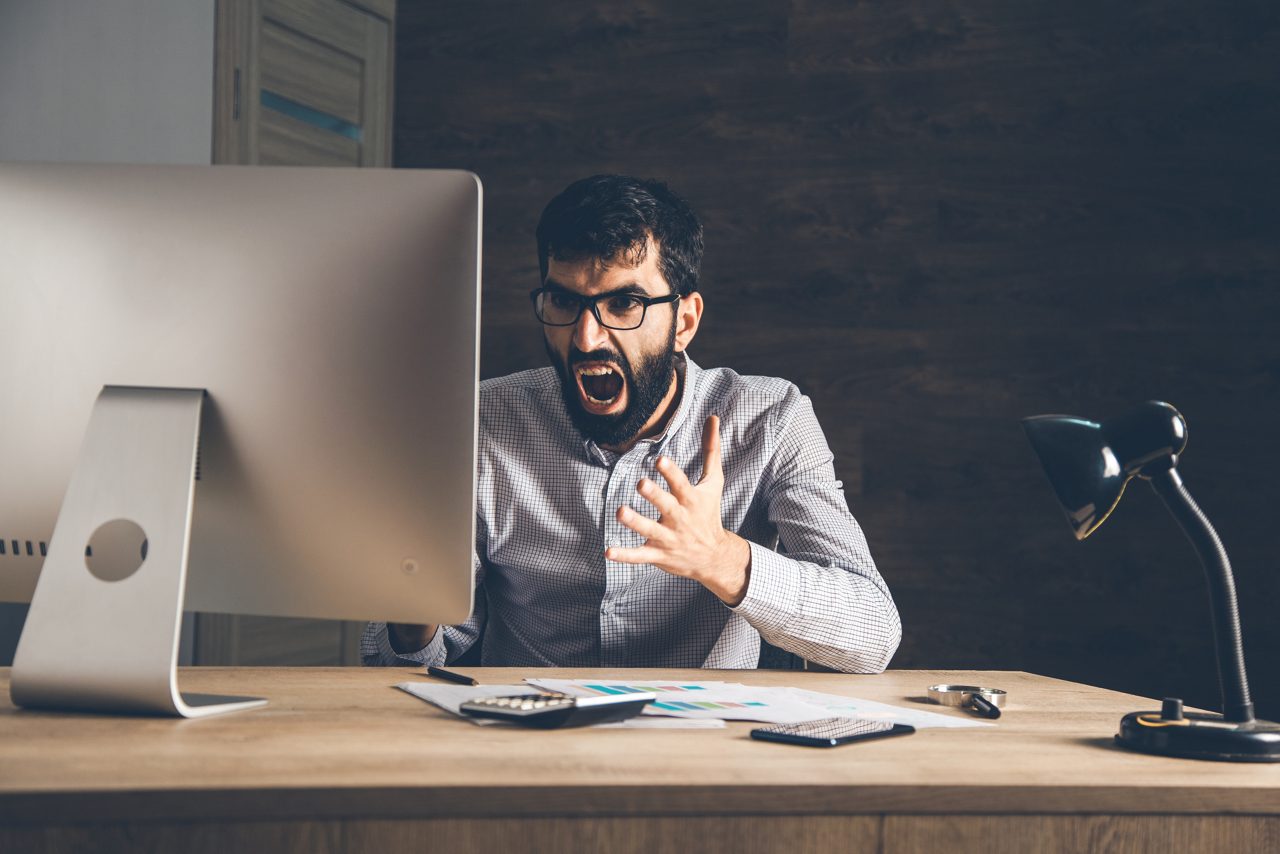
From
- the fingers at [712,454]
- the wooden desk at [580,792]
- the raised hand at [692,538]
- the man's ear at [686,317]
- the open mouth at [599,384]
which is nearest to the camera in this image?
the wooden desk at [580,792]

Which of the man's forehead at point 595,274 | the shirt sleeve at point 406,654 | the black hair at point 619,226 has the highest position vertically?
the black hair at point 619,226

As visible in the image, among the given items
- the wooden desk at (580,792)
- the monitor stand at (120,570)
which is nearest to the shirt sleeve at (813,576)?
the wooden desk at (580,792)

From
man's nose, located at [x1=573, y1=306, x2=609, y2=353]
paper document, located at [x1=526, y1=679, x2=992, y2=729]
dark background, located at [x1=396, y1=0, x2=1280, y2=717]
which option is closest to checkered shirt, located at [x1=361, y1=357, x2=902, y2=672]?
man's nose, located at [x1=573, y1=306, x2=609, y2=353]

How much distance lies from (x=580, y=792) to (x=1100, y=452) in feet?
1.76

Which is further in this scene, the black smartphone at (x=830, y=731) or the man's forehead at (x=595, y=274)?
the man's forehead at (x=595, y=274)

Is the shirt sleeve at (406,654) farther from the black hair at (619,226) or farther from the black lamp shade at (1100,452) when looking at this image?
the black lamp shade at (1100,452)

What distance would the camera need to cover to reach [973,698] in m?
1.16

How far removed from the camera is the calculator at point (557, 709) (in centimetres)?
97

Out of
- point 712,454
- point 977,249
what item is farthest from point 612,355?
point 977,249

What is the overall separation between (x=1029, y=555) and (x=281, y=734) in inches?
101

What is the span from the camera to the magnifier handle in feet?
3.68

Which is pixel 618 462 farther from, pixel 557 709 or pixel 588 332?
pixel 557 709

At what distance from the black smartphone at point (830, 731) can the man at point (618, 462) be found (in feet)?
1.89

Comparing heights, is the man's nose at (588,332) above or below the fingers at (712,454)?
above
